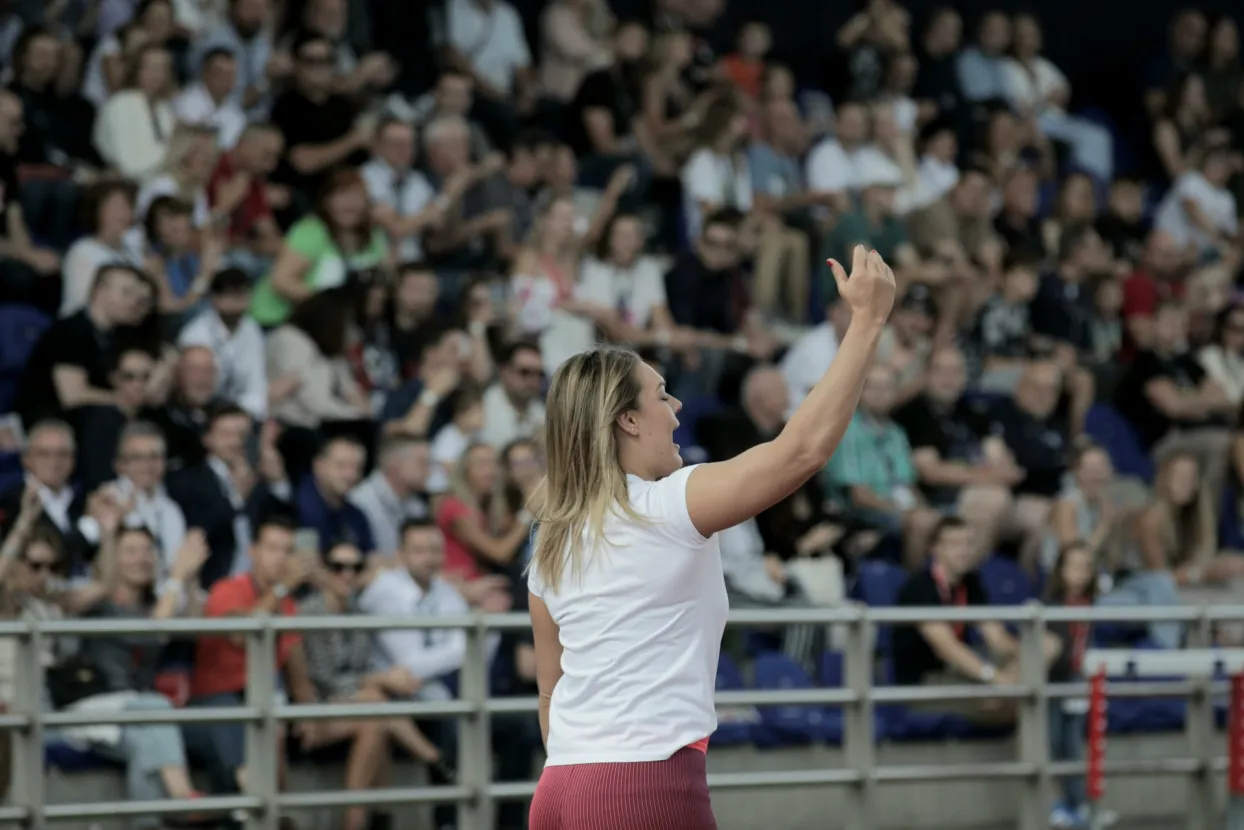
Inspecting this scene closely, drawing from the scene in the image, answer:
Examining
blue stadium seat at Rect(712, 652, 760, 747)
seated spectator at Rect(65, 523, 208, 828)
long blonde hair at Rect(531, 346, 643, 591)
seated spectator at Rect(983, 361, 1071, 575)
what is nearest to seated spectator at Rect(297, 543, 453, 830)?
seated spectator at Rect(65, 523, 208, 828)

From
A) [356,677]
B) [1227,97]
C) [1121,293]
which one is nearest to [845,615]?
[356,677]

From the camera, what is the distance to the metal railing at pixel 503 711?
7.54 meters

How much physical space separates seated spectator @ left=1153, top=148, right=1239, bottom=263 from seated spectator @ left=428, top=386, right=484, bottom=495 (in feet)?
24.4

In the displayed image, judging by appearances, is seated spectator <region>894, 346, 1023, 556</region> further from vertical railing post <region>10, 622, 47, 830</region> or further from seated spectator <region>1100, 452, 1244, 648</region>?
vertical railing post <region>10, 622, 47, 830</region>

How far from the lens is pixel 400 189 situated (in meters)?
12.4

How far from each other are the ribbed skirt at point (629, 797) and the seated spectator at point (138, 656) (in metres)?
4.44

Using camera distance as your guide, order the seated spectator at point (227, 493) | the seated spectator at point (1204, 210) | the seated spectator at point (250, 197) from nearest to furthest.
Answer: the seated spectator at point (227, 493)
the seated spectator at point (250, 197)
the seated spectator at point (1204, 210)

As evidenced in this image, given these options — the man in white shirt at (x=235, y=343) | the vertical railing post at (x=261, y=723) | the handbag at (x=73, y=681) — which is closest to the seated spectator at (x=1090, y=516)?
the man in white shirt at (x=235, y=343)

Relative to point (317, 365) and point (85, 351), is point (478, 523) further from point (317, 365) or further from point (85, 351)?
point (85, 351)

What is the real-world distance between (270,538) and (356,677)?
26.6 inches

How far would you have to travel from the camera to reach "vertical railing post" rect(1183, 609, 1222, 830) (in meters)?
10.0

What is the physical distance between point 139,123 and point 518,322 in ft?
7.71

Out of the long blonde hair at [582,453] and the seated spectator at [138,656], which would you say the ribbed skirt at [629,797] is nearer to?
the long blonde hair at [582,453]

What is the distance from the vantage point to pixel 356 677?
8.69 meters
